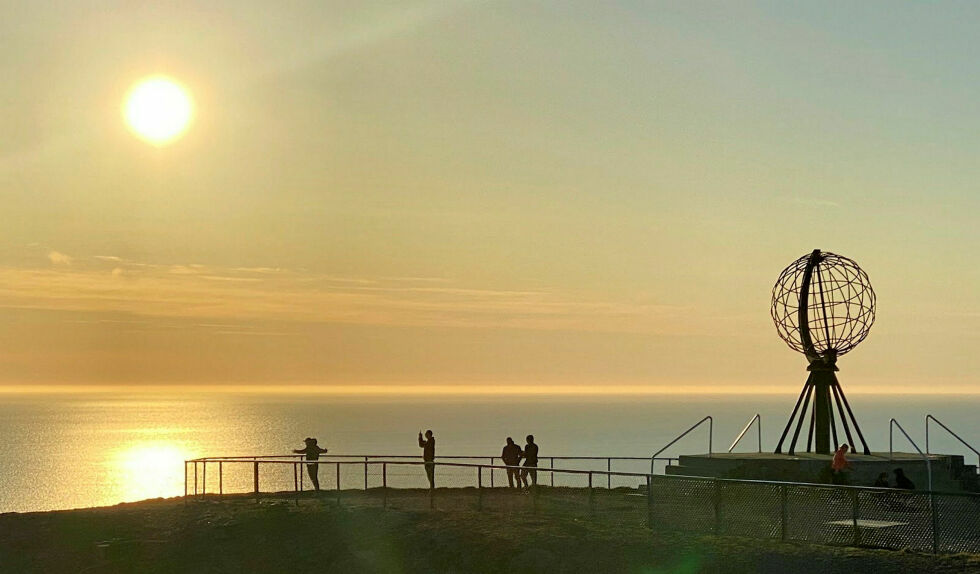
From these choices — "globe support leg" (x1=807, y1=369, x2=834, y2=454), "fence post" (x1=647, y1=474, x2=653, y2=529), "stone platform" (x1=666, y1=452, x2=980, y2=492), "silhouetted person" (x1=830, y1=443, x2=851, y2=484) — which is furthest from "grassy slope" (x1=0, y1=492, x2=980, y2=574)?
"globe support leg" (x1=807, y1=369, x2=834, y2=454)

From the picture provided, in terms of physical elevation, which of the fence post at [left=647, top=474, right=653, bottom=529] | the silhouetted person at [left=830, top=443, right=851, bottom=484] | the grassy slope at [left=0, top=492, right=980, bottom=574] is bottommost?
the grassy slope at [left=0, top=492, right=980, bottom=574]

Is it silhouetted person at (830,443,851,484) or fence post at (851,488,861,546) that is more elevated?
silhouetted person at (830,443,851,484)

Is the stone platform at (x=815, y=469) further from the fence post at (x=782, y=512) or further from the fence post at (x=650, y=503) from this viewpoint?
the fence post at (x=782, y=512)

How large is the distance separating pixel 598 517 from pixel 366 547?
5369 millimetres

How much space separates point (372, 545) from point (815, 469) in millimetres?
12200

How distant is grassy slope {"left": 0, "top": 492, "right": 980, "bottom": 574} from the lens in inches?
906

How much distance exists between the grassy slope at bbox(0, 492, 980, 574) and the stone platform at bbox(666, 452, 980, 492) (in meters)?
6.07

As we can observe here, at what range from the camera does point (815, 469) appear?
105 ft

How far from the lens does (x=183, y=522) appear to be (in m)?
31.7

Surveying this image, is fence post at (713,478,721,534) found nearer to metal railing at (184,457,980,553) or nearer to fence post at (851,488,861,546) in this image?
metal railing at (184,457,980,553)

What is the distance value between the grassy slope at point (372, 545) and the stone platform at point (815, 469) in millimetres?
6074

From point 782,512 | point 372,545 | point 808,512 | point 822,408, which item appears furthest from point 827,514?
point 822,408

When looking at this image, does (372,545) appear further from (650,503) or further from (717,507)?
(717,507)

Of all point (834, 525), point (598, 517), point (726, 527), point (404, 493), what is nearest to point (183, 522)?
point (404, 493)
